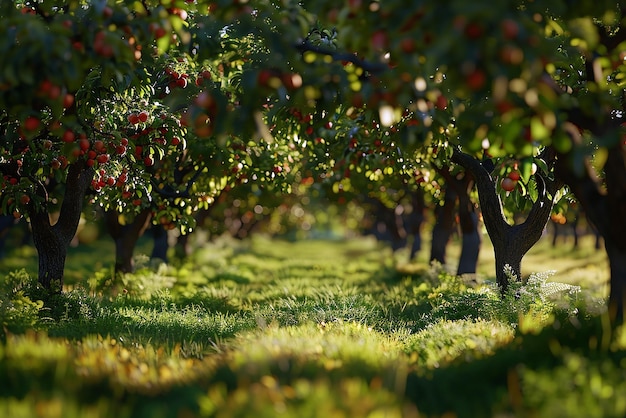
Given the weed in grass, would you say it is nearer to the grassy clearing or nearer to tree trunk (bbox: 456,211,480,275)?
the grassy clearing

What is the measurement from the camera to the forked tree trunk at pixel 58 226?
30.1 ft

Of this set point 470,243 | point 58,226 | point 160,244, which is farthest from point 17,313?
point 470,243

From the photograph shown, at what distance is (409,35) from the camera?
14.4ft

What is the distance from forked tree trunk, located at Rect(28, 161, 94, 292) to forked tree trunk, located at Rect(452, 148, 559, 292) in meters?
6.77

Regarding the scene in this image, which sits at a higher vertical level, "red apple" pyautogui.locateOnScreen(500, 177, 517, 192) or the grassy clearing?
"red apple" pyautogui.locateOnScreen(500, 177, 517, 192)

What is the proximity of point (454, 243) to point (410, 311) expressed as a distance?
3130 cm

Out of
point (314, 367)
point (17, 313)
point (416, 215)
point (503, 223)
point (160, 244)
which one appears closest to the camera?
point (314, 367)

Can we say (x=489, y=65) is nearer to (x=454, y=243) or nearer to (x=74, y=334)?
(x=74, y=334)

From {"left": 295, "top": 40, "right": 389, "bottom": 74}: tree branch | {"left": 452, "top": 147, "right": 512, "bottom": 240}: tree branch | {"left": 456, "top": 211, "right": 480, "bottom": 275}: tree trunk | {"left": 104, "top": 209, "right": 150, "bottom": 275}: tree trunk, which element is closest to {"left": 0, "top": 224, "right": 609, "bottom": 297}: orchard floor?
{"left": 456, "top": 211, "right": 480, "bottom": 275}: tree trunk

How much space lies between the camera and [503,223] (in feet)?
34.6

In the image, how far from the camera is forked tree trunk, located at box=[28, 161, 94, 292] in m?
9.17

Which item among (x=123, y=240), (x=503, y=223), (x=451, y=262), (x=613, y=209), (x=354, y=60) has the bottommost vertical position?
(x=451, y=262)

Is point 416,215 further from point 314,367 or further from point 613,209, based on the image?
point 314,367

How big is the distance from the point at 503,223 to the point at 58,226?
8143mm
